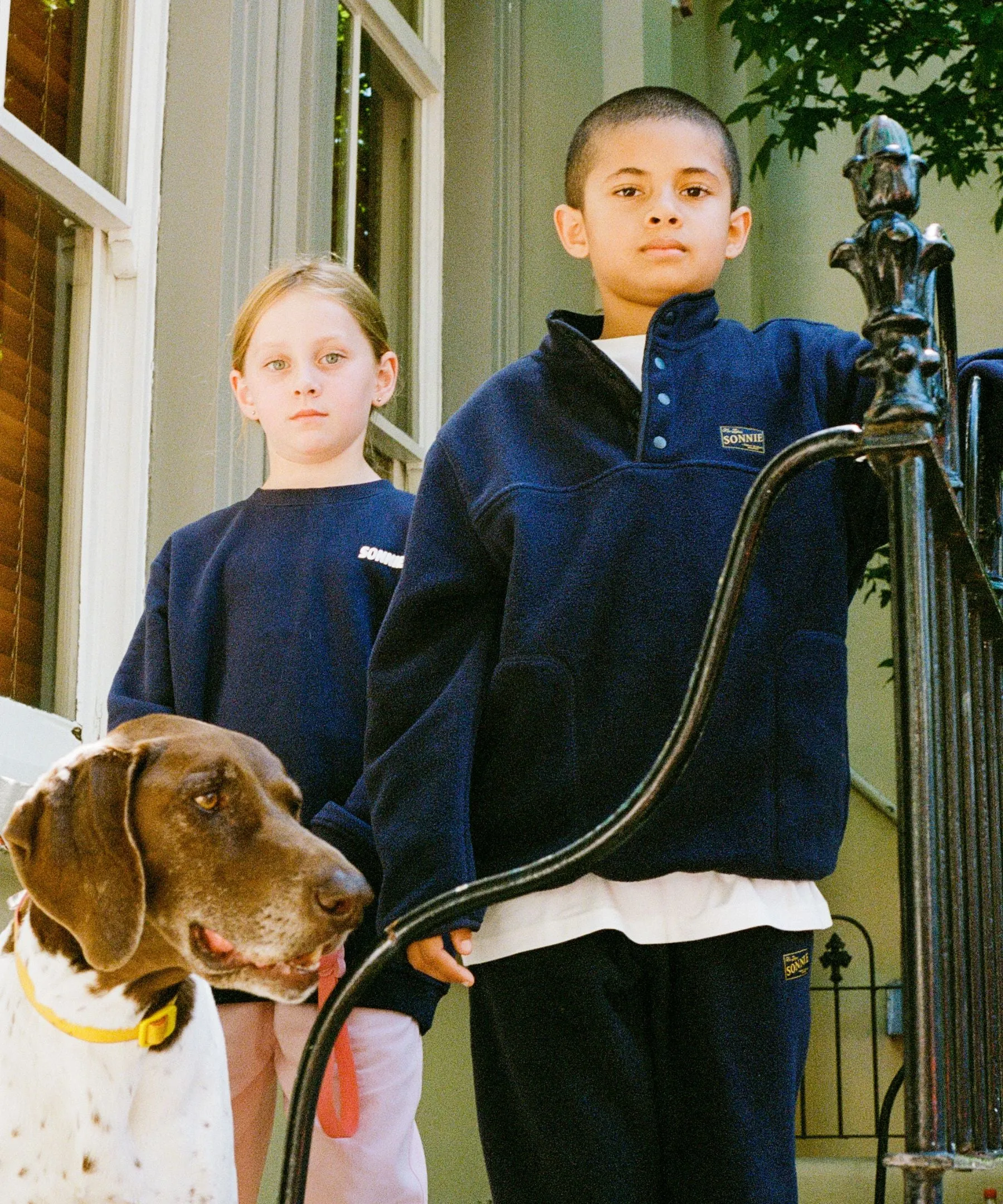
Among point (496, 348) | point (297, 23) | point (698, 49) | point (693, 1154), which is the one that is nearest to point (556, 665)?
point (693, 1154)

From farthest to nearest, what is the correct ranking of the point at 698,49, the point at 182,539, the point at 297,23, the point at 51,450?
the point at 698,49, the point at 297,23, the point at 51,450, the point at 182,539

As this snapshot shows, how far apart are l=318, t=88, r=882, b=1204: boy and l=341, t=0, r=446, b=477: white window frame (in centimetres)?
249

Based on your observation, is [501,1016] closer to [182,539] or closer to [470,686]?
[470,686]

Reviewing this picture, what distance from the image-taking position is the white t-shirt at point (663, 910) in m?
1.74

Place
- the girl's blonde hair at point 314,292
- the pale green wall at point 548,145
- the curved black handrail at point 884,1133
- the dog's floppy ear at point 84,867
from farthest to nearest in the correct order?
the pale green wall at point 548,145 → the curved black handrail at point 884,1133 → the girl's blonde hair at point 314,292 → the dog's floppy ear at point 84,867

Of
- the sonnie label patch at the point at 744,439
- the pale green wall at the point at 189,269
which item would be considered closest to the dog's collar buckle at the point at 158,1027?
the sonnie label patch at the point at 744,439

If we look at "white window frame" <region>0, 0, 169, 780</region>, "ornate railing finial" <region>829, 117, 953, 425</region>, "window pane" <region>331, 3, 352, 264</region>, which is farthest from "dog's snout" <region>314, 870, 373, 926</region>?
"window pane" <region>331, 3, 352, 264</region>

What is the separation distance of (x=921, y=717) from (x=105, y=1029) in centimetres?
105

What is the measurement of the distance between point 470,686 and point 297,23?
232cm

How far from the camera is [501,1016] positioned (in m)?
1.83

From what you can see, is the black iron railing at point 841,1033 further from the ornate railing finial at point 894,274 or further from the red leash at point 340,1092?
the ornate railing finial at point 894,274

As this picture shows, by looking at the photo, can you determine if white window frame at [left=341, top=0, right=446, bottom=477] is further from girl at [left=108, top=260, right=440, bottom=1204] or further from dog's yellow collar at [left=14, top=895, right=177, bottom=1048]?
dog's yellow collar at [left=14, top=895, right=177, bottom=1048]

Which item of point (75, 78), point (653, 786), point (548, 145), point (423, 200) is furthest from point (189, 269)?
point (653, 786)

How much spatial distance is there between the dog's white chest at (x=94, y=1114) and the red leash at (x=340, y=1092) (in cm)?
22
